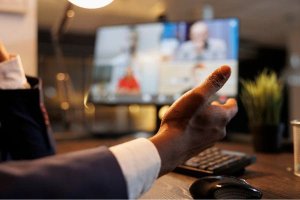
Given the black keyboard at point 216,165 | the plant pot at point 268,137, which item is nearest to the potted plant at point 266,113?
the plant pot at point 268,137

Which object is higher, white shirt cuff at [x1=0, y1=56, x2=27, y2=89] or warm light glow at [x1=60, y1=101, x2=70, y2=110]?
white shirt cuff at [x1=0, y1=56, x2=27, y2=89]

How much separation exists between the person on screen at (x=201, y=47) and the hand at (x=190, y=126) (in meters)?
0.62

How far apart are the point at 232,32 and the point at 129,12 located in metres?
3.79

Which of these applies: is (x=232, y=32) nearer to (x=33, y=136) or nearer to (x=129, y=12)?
(x=33, y=136)

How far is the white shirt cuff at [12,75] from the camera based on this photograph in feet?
2.19

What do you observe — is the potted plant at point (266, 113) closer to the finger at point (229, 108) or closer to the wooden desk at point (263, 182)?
Answer: the wooden desk at point (263, 182)

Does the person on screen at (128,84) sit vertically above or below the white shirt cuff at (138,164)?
above

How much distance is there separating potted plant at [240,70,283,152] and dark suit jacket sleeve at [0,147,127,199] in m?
0.67

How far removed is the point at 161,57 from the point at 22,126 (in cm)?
66

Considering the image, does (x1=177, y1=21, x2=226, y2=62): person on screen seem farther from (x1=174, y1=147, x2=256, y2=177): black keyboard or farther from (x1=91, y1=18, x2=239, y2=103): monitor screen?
(x1=174, y1=147, x2=256, y2=177): black keyboard

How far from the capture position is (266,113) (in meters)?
0.97

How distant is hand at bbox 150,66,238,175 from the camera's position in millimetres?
467

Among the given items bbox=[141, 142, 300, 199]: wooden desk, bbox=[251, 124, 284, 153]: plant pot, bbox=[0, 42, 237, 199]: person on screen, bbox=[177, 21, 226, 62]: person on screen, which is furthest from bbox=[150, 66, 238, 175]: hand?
bbox=[177, 21, 226, 62]: person on screen

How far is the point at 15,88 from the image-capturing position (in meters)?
0.67
